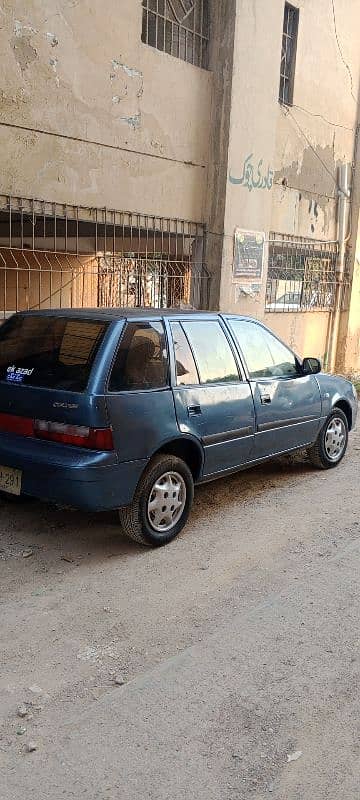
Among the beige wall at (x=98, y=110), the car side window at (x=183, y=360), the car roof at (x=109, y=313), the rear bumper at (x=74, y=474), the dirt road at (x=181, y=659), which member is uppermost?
the beige wall at (x=98, y=110)

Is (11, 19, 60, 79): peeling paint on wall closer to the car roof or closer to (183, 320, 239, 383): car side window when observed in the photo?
the car roof

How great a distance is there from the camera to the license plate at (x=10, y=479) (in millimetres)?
4352

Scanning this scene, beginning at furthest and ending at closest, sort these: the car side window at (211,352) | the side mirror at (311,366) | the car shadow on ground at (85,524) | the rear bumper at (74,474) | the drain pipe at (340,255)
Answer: the drain pipe at (340,255), the side mirror at (311,366), the car side window at (211,352), the car shadow on ground at (85,524), the rear bumper at (74,474)

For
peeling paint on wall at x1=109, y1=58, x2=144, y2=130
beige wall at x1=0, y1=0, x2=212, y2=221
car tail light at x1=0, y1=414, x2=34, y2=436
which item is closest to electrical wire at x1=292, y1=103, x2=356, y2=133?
beige wall at x1=0, y1=0, x2=212, y2=221

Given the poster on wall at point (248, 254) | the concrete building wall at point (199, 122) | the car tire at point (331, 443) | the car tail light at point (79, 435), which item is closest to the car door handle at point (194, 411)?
the car tail light at point (79, 435)

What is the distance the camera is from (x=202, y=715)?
113 inches

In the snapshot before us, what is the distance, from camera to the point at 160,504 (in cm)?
457

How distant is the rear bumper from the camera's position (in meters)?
4.08

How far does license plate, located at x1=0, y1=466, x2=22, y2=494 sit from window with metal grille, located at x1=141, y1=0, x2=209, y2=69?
5.90 m

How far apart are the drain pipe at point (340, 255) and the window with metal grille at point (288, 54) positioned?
2103 mm

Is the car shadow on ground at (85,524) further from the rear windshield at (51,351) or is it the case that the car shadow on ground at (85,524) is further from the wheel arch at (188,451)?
the rear windshield at (51,351)

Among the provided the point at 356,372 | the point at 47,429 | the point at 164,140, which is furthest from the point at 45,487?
the point at 356,372

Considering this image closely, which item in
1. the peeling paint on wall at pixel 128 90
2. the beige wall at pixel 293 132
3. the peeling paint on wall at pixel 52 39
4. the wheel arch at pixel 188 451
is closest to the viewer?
the wheel arch at pixel 188 451

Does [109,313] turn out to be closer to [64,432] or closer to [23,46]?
[64,432]
